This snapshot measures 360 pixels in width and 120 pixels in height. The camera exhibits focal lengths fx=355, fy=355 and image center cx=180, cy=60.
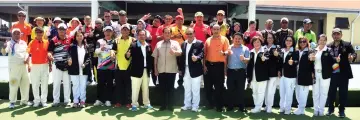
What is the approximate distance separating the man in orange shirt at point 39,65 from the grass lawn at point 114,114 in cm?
30

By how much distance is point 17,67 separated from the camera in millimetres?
6637

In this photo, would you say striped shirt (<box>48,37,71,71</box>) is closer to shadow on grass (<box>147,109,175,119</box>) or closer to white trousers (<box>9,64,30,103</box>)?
white trousers (<box>9,64,30,103</box>)

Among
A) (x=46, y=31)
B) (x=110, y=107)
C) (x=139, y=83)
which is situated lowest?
(x=110, y=107)

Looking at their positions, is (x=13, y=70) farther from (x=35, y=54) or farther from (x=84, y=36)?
(x=84, y=36)

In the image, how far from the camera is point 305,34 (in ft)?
24.7

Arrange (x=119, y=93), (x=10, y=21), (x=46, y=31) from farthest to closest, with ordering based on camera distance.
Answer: (x=10, y=21)
(x=46, y=31)
(x=119, y=93)

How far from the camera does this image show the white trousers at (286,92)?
250 inches

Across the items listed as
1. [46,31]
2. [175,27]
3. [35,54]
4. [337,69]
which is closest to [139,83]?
[175,27]

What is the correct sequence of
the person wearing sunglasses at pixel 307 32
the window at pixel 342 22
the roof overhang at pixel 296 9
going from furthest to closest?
the window at pixel 342 22 → the roof overhang at pixel 296 9 → the person wearing sunglasses at pixel 307 32

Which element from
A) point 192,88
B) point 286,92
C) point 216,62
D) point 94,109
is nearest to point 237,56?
point 216,62

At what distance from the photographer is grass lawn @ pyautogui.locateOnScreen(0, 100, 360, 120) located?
597 centimetres

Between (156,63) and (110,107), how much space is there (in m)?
1.25

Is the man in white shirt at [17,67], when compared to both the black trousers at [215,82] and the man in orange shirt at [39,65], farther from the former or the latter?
the black trousers at [215,82]

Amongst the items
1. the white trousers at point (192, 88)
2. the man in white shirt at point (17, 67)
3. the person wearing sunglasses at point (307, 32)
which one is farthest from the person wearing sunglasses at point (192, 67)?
the man in white shirt at point (17, 67)
